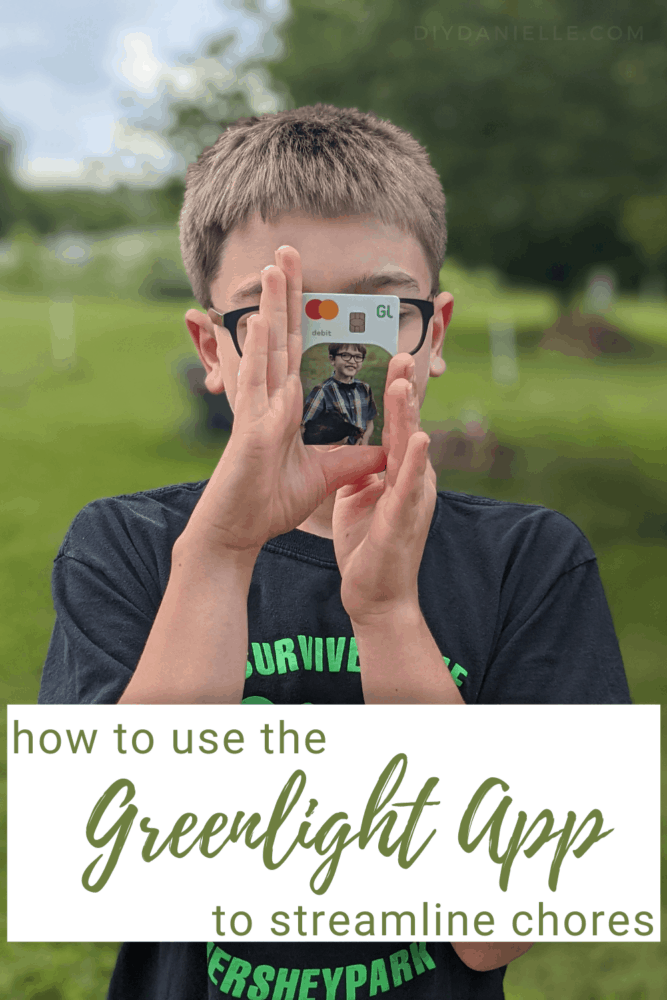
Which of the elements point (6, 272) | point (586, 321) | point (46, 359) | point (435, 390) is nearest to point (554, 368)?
point (586, 321)

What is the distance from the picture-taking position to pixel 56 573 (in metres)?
1.33

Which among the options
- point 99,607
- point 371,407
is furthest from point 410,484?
point 99,607

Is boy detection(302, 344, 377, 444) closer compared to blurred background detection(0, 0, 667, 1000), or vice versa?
boy detection(302, 344, 377, 444)

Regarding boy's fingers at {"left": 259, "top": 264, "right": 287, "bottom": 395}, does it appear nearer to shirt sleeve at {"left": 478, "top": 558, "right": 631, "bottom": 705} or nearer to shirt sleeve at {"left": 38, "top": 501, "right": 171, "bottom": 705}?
shirt sleeve at {"left": 38, "top": 501, "right": 171, "bottom": 705}

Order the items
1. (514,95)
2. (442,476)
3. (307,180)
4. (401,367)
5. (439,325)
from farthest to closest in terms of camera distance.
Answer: (442,476), (514,95), (439,325), (307,180), (401,367)

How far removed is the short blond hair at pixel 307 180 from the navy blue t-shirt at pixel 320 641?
0.48 metres

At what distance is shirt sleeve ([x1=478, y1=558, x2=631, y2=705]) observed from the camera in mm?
1305

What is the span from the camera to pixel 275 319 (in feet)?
3.72

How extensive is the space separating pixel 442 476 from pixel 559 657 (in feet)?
11.0

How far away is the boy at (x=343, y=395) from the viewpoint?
1215mm

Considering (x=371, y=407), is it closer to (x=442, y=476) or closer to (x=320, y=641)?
(x=320, y=641)

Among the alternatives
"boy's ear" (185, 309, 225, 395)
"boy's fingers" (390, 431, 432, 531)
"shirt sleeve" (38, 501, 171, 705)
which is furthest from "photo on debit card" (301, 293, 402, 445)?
"shirt sleeve" (38, 501, 171, 705)

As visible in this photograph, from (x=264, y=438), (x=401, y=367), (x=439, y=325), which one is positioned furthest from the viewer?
(x=439, y=325)

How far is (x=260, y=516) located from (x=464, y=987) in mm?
851
